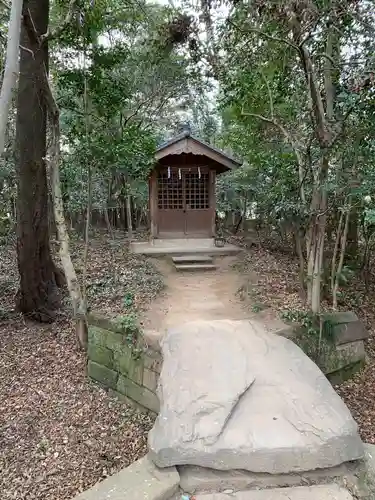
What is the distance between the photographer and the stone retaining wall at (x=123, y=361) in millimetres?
3938

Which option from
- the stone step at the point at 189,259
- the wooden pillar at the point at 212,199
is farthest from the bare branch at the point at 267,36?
the wooden pillar at the point at 212,199

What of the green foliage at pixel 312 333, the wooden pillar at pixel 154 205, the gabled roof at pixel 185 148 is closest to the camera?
the green foliage at pixel 312 333

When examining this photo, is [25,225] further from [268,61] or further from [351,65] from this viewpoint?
[351,65]

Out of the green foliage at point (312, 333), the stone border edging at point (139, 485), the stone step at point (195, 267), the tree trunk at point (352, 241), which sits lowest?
the stone border edging at point (139, 485)

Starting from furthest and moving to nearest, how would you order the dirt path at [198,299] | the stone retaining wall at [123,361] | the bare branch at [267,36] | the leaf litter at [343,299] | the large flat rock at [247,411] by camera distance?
1. the dirt path at [198,299]
2. the leaf litter at [343,299]
3. the stone retaining wall at [123,361]
4. the bare branch at [267,36]
5. the large flat rock at [247,411]

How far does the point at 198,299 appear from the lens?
18.2 feet

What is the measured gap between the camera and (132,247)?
853 centimetres

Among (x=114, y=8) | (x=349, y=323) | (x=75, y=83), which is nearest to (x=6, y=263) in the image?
(x=75, y=83)

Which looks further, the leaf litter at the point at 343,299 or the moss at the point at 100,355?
the moss at the point at 100,355

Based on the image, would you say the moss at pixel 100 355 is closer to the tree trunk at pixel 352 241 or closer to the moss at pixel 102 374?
the moss at pixel 102 374

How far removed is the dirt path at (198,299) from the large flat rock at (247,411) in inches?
28.1

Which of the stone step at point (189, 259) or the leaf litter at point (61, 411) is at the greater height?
the stone step at point (189, 259)

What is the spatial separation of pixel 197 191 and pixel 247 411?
6.52 metres

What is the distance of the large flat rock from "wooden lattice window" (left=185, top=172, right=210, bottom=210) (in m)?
5.49
